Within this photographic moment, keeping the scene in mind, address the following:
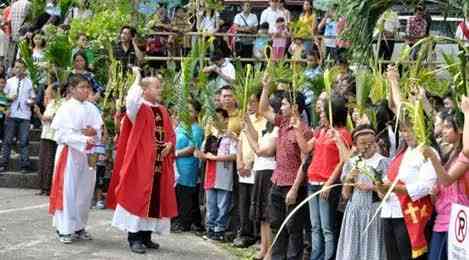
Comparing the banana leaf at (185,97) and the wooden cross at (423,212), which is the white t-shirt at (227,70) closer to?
the banana leaf at (185,97)

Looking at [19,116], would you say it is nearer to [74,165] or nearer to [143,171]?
[74,165]

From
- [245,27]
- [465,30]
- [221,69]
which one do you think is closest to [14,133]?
[221,69]

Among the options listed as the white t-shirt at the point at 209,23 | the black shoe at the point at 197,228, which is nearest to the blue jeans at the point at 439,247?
the black shoe at the point at 197,228

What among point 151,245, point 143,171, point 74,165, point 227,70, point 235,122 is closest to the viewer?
point 143,171

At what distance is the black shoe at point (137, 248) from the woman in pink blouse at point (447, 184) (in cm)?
364

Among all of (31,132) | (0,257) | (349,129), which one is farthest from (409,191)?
(31,132)

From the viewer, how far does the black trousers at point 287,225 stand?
9.76 metres

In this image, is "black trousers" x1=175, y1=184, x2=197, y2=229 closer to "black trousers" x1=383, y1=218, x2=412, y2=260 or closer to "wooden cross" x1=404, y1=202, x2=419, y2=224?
"black trousers" x1=383, y1=218, x2=412, y2=260

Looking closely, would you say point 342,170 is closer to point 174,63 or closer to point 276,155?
point 276,155

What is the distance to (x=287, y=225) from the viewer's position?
9820 millimetres

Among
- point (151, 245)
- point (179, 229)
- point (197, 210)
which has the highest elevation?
point (197, 210)

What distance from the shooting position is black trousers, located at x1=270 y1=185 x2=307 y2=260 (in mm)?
9758

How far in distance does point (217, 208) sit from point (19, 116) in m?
5.78

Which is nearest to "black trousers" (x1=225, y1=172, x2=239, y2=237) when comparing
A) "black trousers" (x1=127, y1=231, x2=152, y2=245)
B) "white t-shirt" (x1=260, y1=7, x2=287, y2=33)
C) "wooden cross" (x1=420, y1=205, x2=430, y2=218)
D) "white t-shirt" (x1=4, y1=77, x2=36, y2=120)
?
"black trousers" (x1=127, y1=231, x2=152, y2=245)
